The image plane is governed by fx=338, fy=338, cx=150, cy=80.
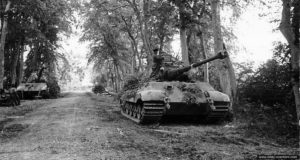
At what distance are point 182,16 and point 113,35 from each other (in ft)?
67.9

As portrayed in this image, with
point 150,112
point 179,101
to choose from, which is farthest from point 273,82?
point 150,112

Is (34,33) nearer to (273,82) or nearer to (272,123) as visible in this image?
(273,82)

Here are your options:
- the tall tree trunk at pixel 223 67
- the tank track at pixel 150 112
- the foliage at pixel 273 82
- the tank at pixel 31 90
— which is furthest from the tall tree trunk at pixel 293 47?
the tank at pixel 31 90

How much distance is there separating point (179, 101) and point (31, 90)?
2047 cm

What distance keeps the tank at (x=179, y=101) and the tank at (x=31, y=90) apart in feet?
60.0

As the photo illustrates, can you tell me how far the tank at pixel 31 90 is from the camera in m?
28.5

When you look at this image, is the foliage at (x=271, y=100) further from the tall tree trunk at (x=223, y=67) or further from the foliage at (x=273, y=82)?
the tall tree trunk at (x=223, y=67)

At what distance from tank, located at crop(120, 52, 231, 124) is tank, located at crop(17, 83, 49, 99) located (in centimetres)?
1830

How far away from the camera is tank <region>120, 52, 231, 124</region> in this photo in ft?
36.4

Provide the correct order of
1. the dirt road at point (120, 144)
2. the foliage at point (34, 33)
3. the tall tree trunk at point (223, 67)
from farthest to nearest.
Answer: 1. the foliage at point (34, 33)
2. the tall tree trunk at point (223, 67)
3. the dirt road at point (120, 144)

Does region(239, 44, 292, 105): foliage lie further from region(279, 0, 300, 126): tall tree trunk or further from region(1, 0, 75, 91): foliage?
region(1, 0, 75, 91): foliage

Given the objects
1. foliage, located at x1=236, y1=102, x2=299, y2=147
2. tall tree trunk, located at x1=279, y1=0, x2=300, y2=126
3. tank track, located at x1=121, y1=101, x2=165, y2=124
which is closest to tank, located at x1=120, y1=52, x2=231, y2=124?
tank track, located at x1=121, y1=101, x2=165, y2=124

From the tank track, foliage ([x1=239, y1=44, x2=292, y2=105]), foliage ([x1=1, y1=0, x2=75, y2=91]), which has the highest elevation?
foliage ([x1=1, y1=0, x2=75, y2=91])

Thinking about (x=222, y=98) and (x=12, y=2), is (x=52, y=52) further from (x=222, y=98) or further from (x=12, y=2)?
(x=222, y=98)
